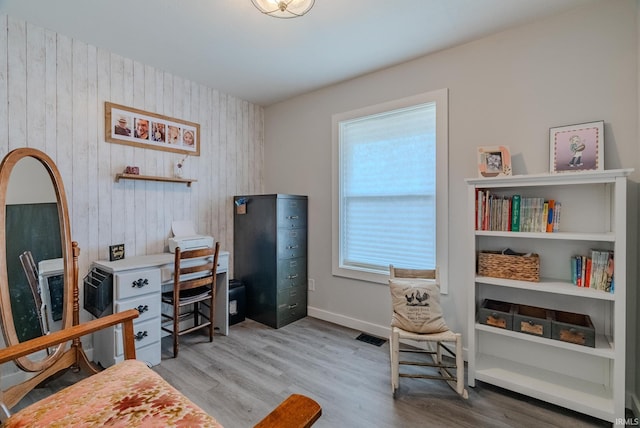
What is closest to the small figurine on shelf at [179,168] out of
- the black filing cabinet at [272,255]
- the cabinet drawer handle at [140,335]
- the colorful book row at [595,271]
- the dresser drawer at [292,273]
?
the black filing cabinet at [272,255]

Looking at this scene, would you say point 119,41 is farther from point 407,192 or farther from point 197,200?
point 407,192

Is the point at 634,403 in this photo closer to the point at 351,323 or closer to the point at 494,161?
the point at 494,161

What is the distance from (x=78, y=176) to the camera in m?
2.29

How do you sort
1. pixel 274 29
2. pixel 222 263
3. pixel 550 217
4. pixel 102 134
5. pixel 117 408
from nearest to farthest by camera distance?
pixel 117 408 < pixel 550 217 < pixel 274 29 < pixel 102 134 < pixel 222 263

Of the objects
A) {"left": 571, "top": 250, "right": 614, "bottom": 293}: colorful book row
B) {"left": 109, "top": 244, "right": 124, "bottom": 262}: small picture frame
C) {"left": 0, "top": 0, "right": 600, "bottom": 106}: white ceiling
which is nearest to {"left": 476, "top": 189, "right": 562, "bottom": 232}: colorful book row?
{"left": 571, "top": 250, "right": 614, "bottom": 293}: colorful book row

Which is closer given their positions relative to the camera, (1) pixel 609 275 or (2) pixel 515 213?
(1) pixel 609 275

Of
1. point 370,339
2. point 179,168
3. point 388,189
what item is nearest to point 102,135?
point 179,168

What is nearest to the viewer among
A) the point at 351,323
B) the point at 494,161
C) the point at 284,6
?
the point at 284,6

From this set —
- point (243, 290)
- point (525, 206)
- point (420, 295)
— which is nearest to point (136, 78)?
point (243, 290)

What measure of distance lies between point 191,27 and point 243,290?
247cm

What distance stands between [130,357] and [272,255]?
1612 millimetres

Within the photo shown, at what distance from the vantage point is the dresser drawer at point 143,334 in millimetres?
2096

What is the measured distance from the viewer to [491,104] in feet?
7.25

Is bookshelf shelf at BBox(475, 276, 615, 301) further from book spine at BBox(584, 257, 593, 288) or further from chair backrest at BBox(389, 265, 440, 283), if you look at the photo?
chair backrest at BBox(389, 265, 440, 283)
